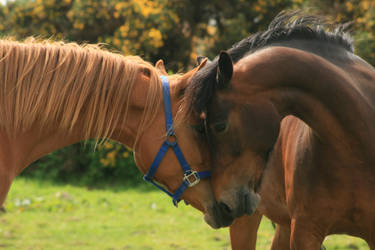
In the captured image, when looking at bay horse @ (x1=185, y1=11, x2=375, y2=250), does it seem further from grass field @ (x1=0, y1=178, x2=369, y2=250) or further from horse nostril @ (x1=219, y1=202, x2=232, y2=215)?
grass field @ (x1=0, y1=178, x2=369, y2=250)

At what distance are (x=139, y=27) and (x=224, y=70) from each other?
725cm

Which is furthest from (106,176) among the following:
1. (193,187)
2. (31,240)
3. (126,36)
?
(193,187)

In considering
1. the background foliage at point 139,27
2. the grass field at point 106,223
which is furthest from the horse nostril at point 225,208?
the background foliage at point 139,27

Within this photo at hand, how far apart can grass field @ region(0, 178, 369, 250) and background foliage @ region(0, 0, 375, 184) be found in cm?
92

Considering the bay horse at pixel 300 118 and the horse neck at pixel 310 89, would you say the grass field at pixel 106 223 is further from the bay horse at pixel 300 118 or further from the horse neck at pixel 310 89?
the horse neck at pixel 310 89

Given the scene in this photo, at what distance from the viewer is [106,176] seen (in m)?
10.1

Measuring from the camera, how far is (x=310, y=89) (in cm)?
285

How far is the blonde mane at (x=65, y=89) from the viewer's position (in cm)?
278

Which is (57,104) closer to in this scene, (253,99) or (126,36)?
(253,99)

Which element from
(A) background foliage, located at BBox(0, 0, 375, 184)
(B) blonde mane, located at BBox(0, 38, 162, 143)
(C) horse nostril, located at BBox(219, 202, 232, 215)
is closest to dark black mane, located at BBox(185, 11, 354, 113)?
(B) blonde mane, located at BBox(0, 38, 162, 143)

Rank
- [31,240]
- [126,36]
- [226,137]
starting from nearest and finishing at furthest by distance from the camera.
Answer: [226,137]
[31,240]
[126,36]

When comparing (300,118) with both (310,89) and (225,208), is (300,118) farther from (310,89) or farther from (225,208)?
(225,208)

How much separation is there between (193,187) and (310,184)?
0.74 m

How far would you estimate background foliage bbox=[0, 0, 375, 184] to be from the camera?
383 inches
